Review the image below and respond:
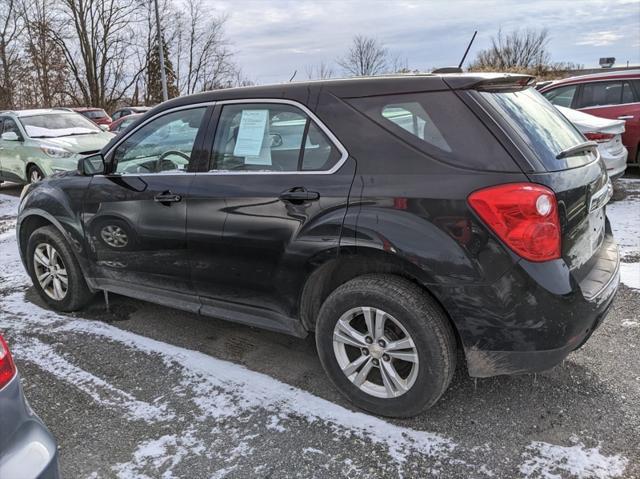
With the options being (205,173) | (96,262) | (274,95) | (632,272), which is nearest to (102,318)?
(96,262)

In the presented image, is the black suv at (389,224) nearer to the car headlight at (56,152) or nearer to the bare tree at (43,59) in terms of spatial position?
the car headlight at (56,152)

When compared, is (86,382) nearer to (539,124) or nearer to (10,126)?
(539,124)

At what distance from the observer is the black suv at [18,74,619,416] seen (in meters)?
2.32

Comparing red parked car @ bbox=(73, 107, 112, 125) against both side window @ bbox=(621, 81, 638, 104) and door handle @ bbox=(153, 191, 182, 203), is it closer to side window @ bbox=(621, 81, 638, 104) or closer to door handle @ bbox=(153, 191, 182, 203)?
side window @ bbox=(621, 81, 638, 104)

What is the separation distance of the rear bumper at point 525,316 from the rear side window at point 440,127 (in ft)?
1.69

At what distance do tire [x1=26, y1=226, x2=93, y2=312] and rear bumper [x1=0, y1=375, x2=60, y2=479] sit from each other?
2512mm

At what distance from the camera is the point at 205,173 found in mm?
3209

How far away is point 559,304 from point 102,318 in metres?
3.41

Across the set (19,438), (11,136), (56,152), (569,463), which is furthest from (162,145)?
(11,136)

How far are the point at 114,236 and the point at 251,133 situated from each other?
1.36 meters

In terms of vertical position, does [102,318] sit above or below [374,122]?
below

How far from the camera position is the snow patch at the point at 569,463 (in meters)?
2.28

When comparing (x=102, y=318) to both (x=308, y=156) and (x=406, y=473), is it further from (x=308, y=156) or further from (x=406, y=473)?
(x=406, y=473)

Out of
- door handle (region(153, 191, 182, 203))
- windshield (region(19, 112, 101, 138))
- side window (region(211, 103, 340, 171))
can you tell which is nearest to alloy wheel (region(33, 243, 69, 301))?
door handle (region(153, 191, 182, 203))
